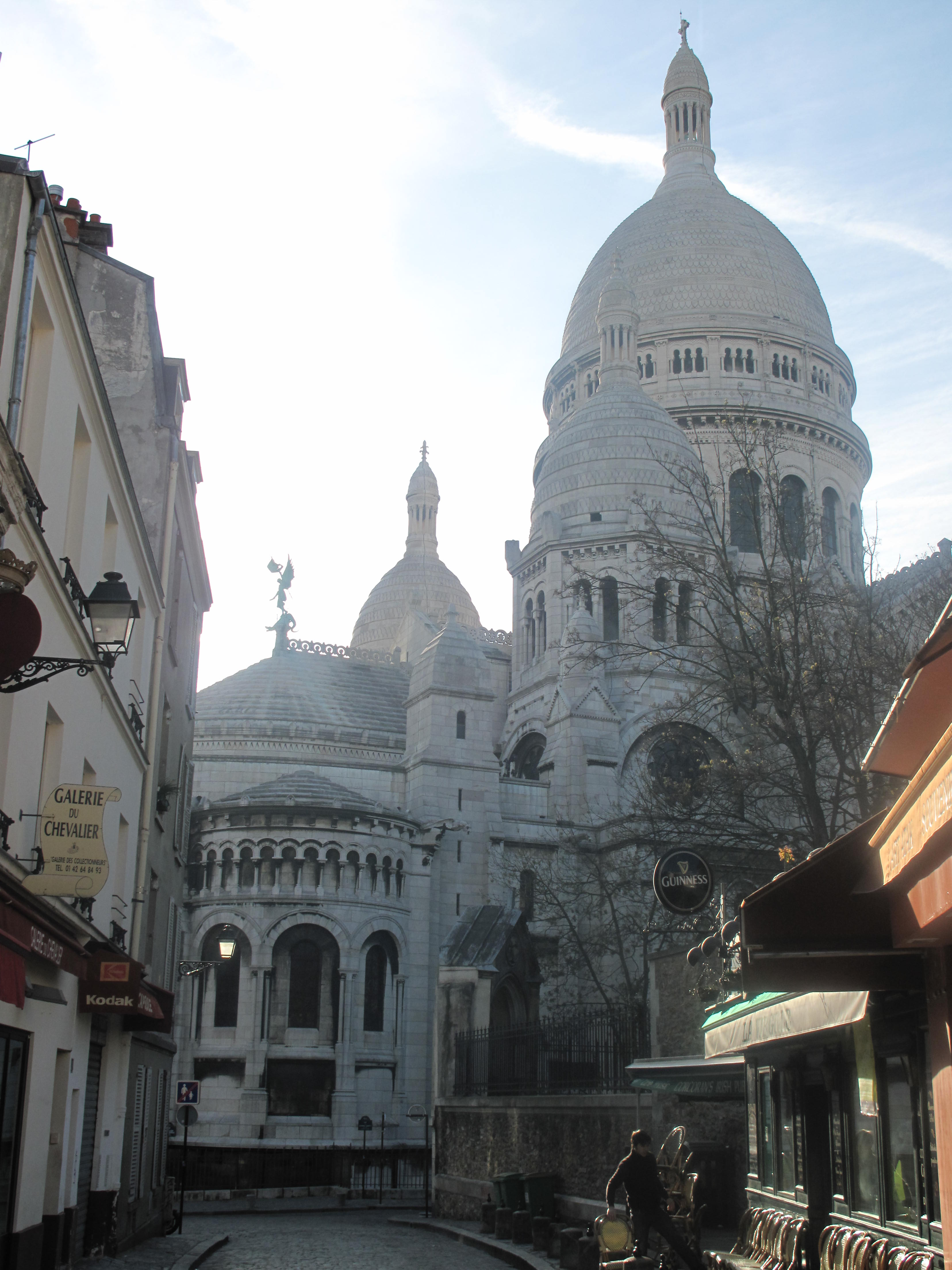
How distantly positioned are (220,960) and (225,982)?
23.0 inches

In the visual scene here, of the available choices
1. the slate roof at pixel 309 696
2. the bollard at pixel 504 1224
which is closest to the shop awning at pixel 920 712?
the bollard at pixel 504 1224

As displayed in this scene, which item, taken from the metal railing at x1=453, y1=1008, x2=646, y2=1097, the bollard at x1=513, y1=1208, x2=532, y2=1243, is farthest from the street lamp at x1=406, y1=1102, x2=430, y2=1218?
the bollard at x1=513, y1=1208, x2=532, y2=1243

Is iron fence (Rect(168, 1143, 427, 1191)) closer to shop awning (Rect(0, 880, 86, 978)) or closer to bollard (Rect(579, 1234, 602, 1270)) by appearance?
bollard (Rect(579, 1234, 602, 1270))

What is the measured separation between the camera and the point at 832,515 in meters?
64.5

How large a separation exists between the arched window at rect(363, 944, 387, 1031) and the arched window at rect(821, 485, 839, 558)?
33.2 m

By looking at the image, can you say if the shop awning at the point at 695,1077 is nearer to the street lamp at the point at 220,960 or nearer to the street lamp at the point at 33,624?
the street lamp at the point at 33,624

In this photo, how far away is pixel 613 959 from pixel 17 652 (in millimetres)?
32805

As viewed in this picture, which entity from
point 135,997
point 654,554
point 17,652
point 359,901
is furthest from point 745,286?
point 17,652

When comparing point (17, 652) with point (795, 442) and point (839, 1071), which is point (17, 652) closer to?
point (839, 1071)

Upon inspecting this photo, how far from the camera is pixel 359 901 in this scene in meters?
35.7

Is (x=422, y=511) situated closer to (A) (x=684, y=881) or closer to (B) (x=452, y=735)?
(B) (x=452, y=735)

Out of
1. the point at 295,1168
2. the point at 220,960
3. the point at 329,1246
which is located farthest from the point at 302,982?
the point at 329,1246

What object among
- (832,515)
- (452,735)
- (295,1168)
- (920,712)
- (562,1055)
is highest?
(832,515)

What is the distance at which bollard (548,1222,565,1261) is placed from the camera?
17516 mm
